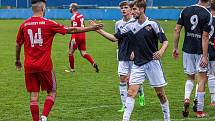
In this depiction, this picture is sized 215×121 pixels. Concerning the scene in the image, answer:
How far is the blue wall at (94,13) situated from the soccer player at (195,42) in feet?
155

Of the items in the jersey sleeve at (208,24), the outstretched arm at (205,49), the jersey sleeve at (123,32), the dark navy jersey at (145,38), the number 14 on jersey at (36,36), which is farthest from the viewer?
the jersey sleeve at (208,24)

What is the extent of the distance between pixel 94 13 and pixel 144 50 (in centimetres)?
5210

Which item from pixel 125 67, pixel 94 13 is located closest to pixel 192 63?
pixel 125 67

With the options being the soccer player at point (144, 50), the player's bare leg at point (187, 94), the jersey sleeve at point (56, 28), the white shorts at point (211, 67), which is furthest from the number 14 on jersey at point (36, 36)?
the white shorts at point (211, 67)

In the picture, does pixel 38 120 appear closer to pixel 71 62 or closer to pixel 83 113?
pixel 83 113

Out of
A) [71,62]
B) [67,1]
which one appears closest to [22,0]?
[67,1]

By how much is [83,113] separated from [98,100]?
5.47 ft

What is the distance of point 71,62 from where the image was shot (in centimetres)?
1859

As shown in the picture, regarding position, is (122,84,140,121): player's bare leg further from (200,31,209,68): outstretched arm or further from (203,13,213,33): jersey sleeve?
(203,13,213,33): jersey sleeve

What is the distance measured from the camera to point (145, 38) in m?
9.17

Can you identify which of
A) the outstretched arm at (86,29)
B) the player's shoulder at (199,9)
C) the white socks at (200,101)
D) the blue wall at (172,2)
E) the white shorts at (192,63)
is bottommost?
the white socks at (200,101)

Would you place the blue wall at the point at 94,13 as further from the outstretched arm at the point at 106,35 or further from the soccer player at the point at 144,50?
the soccer player at the point at 144,50

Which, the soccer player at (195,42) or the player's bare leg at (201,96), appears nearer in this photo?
the soccer player at (195,42)

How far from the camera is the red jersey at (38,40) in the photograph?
8.91m
